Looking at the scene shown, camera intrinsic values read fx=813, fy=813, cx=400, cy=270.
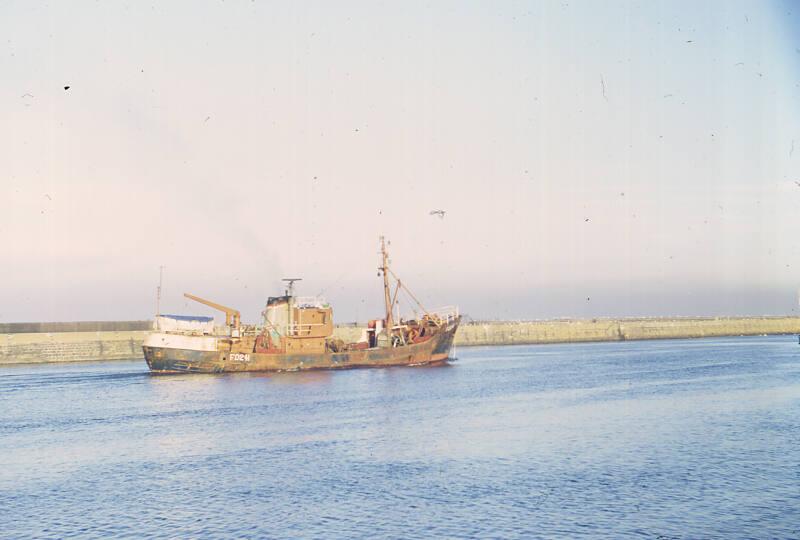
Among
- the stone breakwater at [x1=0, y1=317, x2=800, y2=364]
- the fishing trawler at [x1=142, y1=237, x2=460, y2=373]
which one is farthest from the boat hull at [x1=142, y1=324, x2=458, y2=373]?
the stone breakwater at [x1=0, y1=317, x2=800, y2=364]

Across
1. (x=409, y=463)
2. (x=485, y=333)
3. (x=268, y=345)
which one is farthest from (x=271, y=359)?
(x=485, y=333)

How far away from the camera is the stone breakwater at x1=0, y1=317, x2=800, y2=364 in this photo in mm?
105562

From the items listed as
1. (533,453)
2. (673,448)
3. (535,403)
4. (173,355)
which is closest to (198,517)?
(533,453)

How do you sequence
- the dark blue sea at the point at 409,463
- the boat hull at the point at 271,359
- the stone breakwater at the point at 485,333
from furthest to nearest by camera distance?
the stone breakwater at the point at 485,333
the boat hull at the point at 271,359
the dark blue sea at the point at 409,463

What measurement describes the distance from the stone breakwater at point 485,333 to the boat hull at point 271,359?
1523 inches

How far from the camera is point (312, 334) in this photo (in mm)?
76875

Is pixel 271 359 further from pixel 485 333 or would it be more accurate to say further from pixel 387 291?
pixel 485 333

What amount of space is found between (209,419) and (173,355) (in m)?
30.5

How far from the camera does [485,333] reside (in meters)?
156

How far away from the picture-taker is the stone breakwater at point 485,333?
106 meters

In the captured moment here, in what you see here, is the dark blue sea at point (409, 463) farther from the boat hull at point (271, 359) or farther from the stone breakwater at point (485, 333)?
the stone breakwater at point (485, 333)

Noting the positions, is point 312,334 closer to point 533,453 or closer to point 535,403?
point 535,403

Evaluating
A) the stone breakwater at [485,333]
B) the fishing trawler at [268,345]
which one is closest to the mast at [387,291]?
the fishing trawler at [268,345]

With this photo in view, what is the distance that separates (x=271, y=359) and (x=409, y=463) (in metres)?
47.2
